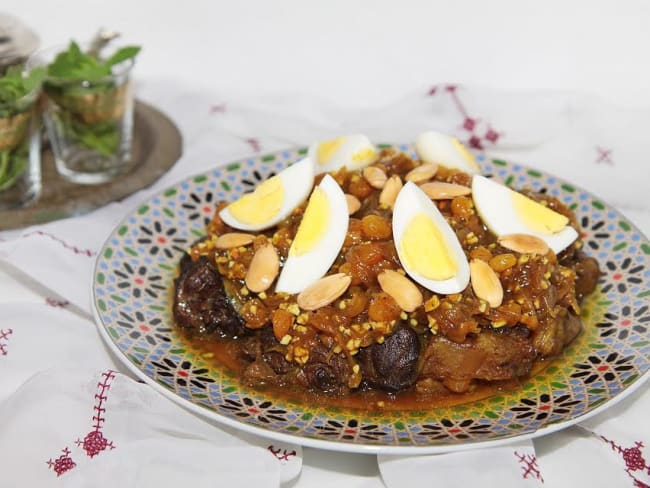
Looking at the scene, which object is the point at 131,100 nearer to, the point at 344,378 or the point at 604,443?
the point at 344,378

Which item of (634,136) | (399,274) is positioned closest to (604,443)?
(399,274)

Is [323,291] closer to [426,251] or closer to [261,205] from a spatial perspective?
[426,251]

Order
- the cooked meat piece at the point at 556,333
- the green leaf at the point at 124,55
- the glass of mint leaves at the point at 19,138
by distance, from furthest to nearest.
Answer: the green leaf at the point at 124,55 < the glass of mint leaves at the point at 19,138 < the cooked meat piece at the point at 556,333

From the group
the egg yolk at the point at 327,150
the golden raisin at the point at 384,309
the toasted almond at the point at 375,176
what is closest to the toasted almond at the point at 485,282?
the golden raisin at the point at 384,309

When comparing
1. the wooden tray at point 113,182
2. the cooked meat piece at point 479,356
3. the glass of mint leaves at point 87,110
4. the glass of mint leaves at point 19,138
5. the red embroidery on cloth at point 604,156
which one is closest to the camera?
the cooked meat piece at point 479,356

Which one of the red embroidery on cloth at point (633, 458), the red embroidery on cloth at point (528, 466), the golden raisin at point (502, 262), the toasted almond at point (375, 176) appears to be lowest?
the red embroidery on cloth at point (633, 458)

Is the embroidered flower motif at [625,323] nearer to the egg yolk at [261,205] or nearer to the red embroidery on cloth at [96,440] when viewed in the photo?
the egg yolk at [261,205]

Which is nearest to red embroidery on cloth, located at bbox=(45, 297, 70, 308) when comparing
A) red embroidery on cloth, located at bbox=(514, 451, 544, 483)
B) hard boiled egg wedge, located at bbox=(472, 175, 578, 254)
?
hard boiled egg wedge, located at bbox=(472, 175, 578, 254)
